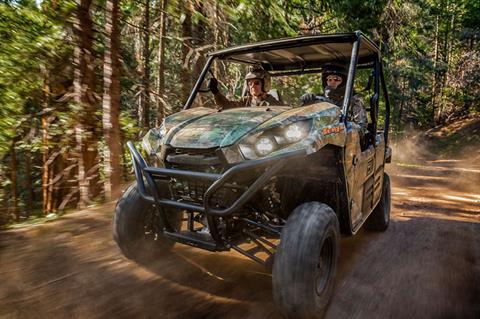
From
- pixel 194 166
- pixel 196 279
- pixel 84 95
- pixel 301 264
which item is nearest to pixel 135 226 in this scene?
pixel 196 279

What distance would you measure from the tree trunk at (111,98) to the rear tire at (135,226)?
2.81 metres

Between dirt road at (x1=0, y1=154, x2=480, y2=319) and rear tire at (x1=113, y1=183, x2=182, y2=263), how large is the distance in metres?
0.15

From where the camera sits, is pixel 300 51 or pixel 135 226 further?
pixel 300 51

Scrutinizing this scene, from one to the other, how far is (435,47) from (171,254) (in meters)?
33.7

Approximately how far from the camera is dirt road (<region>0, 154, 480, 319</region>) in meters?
2.69

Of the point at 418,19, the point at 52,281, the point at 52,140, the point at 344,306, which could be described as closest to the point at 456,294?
the point at 344,306

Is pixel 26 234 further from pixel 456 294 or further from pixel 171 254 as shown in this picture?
pixel 456 294

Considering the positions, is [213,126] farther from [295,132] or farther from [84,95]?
[84,95]

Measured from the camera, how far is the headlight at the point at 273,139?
2621 millimetres

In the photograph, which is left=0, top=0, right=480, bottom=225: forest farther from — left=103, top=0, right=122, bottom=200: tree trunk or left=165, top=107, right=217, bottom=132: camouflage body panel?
left=165, top=107, right=217, bottom=132: camouflage body panel

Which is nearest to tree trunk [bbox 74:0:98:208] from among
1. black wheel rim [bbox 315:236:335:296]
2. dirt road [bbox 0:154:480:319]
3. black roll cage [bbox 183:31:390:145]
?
dirt road [bbox 0:154:480:319]

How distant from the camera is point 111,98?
19.5 ft

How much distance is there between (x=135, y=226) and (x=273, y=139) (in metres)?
1.51

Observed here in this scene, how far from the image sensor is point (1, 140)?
639 cm
